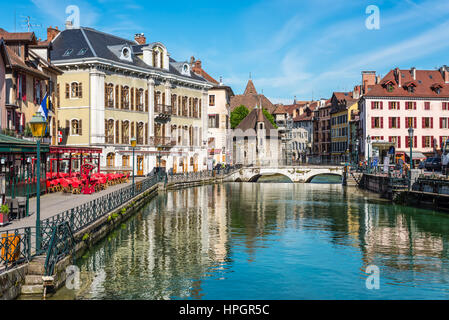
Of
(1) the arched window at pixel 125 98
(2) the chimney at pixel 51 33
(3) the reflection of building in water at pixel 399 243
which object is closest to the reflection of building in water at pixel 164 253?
(3) the reflection of building in water at pixel 399 243

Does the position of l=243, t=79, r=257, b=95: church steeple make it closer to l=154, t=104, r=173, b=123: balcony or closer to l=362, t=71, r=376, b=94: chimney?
l=362, t=71, r=376, b=94: chimney

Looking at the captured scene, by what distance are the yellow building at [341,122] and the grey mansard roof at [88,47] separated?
47.9m

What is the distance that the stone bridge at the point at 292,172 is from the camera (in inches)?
2640

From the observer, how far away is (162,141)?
57.6 meters

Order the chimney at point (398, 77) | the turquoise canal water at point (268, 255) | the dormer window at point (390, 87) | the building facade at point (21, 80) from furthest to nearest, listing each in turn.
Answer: the chimney at point (398, 77), the dormer window at point (390, 87), the building facade at point (21, 80), the turquoise canal water at point (268, 255)

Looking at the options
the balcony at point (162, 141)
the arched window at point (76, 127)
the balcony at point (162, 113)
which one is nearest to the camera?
the arched window at point (76, 127)

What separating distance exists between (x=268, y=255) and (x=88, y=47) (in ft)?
121

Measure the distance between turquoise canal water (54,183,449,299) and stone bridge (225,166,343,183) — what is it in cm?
3170

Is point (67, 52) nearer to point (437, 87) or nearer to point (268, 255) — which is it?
point (268, 255)

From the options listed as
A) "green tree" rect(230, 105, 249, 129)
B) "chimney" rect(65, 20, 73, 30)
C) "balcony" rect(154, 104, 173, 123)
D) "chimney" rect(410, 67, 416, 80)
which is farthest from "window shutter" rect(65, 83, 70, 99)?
"green tree" rect(230, 105, 249, 129)

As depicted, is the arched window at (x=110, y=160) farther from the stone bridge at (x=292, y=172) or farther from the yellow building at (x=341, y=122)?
the yellow building at (x=341, y=122)

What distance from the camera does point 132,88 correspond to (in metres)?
53.4

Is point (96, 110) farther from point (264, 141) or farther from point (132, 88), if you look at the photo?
point (264, 141)
